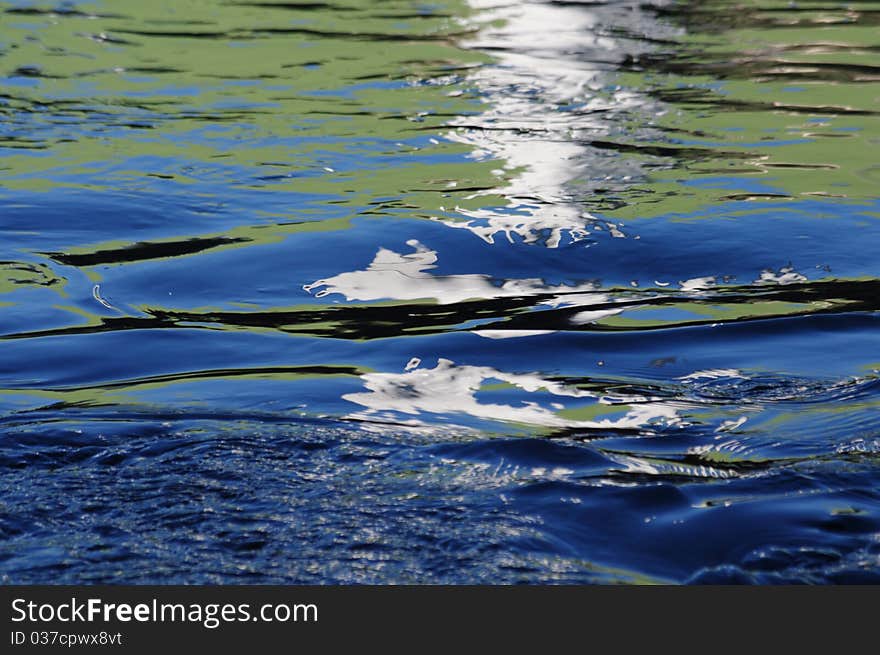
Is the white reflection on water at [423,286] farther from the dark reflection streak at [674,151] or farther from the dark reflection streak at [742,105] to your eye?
the dark reflection streak at [742,105]

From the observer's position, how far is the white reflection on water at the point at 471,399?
12.0 feet

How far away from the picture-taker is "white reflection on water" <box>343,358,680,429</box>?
366cm

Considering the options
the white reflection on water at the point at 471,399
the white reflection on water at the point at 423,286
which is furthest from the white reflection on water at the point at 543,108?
the white reflection on water at the point at 471,399

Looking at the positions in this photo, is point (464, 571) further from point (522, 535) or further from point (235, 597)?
point (235, 597)

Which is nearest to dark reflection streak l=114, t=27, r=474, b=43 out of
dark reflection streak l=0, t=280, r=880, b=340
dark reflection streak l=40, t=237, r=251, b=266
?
dark reflection streak l=40, t=237, r=251, b=266

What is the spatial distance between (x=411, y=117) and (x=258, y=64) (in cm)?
220

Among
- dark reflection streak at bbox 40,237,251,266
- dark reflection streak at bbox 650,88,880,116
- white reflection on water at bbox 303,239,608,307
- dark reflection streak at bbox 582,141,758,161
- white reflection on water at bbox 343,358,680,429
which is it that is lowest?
white reflection on water at bbox 343,358,680,429

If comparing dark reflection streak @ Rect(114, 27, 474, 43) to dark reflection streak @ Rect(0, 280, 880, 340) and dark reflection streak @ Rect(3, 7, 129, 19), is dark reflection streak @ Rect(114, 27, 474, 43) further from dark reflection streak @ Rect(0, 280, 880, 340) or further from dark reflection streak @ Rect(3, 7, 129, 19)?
dark reflection streak @ Rect(0, 280, 880, 340)

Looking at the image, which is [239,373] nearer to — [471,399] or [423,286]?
[471,399]

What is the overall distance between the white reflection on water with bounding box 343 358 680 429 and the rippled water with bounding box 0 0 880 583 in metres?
0.02

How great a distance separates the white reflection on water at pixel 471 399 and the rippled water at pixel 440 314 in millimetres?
16

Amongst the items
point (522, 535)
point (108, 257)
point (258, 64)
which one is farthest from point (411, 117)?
point (522, 535)

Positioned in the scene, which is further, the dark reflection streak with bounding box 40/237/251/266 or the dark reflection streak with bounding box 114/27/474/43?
the dark reflection streak with bounding box 114/27/474/43

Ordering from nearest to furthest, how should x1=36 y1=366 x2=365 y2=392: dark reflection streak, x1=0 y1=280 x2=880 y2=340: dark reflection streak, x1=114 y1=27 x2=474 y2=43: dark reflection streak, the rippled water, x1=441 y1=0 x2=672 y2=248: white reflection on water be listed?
1. the rippled water
2. x1=36 y1=366 x2=365 y2=392: dark reflection streak
3. x1=0 y1=280 x2=880 y2=340: dark reflection streak
4. x1=441 y1=0 x2=672 y2=248: white reflection on water
5. x1=114 y1=27 x2=474 y2=43: dark reflection streak
